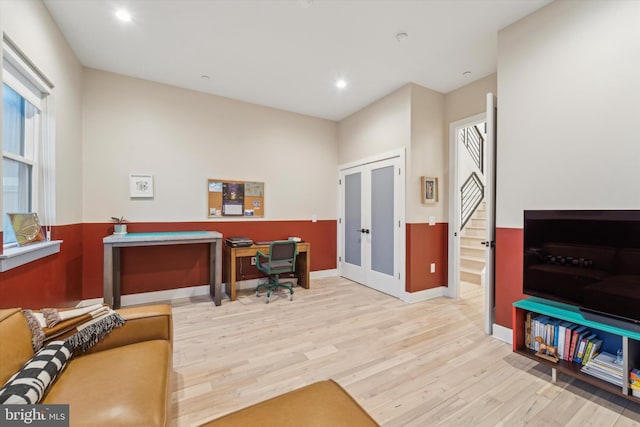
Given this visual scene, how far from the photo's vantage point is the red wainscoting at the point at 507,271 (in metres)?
2.51

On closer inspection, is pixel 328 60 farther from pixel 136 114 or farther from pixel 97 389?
pixel 97 389

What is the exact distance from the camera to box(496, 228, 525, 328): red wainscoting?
8.22ft

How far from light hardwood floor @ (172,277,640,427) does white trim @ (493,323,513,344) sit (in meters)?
0.08

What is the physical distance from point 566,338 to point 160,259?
14.7 feet

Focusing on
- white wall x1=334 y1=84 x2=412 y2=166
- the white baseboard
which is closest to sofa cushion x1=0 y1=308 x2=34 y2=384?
the white baseboard

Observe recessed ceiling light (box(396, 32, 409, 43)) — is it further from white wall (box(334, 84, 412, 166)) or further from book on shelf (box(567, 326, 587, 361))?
book on shelf (box(567, 326, 587, 361))

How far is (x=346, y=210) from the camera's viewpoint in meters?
5.07

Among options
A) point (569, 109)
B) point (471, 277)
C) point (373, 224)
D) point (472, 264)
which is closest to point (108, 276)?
point (373, 224)

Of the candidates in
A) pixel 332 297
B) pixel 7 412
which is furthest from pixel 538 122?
pixel 7 412

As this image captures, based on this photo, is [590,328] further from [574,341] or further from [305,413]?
[305,413]

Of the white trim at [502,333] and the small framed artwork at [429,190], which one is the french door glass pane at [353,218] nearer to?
the small framed artwork at [429,190]

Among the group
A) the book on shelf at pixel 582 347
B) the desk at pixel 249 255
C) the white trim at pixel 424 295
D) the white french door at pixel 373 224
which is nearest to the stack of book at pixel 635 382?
the book on shelf at pixel 582 347

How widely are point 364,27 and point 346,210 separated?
3.03 meters

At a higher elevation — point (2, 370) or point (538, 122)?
point (538, 122)
